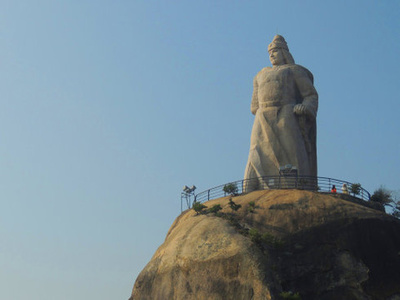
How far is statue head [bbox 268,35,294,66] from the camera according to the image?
37375mm

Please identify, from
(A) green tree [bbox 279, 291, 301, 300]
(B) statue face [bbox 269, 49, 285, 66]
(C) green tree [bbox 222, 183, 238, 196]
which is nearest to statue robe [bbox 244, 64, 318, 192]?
(B) statue face [bbox 269, 49, 285, 66]

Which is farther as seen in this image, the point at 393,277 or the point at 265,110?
the point at 265,110

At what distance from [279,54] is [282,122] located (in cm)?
429

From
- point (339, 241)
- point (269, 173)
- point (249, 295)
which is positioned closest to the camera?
point (249, 295)

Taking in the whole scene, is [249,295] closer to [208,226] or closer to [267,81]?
[208,226]

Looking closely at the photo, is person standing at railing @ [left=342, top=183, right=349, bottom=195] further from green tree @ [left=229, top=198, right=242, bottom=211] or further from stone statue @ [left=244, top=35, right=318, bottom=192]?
green tree @ [left=229, top=198, right=242, bottom=211]

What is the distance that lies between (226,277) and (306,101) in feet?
38.4

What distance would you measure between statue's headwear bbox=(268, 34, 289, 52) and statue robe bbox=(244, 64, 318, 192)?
4.05ft

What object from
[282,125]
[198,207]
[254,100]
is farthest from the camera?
[254,100]

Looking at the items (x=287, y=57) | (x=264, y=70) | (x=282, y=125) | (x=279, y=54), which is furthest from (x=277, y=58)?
(x=282, y=125)

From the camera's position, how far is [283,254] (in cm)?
2859

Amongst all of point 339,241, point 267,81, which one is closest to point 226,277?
point 339,241

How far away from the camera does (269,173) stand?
113 feet

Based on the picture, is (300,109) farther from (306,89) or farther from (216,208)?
(216,208)
